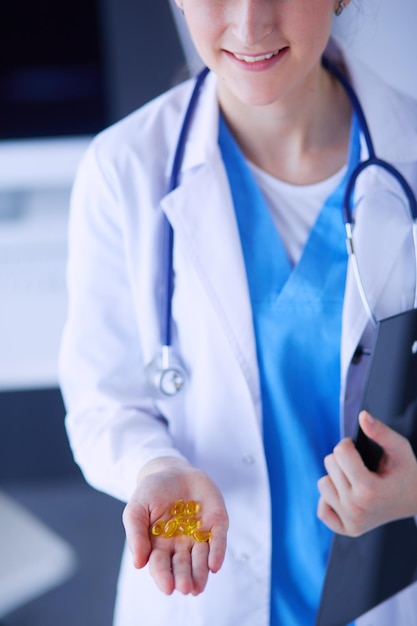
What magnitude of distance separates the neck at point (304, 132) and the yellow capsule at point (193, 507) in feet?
1.15

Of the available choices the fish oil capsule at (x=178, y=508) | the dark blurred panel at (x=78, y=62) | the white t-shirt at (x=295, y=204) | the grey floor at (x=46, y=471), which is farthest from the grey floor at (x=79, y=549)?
the dark blurred panel at (x=78, y=62)

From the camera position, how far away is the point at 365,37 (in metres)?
0.68

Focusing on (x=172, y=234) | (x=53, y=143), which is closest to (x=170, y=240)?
(x=172, y=234)

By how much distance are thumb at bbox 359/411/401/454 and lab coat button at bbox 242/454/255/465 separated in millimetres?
139

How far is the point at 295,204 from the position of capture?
0.82m

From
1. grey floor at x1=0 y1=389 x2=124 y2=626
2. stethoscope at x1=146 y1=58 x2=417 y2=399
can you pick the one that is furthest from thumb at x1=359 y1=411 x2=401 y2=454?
grey floor at x1=0 y1=389 x2=124 y2=626

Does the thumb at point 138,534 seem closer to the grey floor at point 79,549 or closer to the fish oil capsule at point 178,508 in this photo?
the fish oil capsule at point 178,508

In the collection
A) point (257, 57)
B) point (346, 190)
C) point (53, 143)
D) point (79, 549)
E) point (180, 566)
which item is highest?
point (257, 57)

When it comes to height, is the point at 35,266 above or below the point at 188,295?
below

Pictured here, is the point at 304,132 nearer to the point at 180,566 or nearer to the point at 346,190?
the point at 346,190

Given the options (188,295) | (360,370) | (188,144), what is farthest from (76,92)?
(360,370)

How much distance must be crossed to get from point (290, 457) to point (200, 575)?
202 mm

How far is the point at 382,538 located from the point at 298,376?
18 centimetres

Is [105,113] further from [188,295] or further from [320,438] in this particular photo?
[320,438]
